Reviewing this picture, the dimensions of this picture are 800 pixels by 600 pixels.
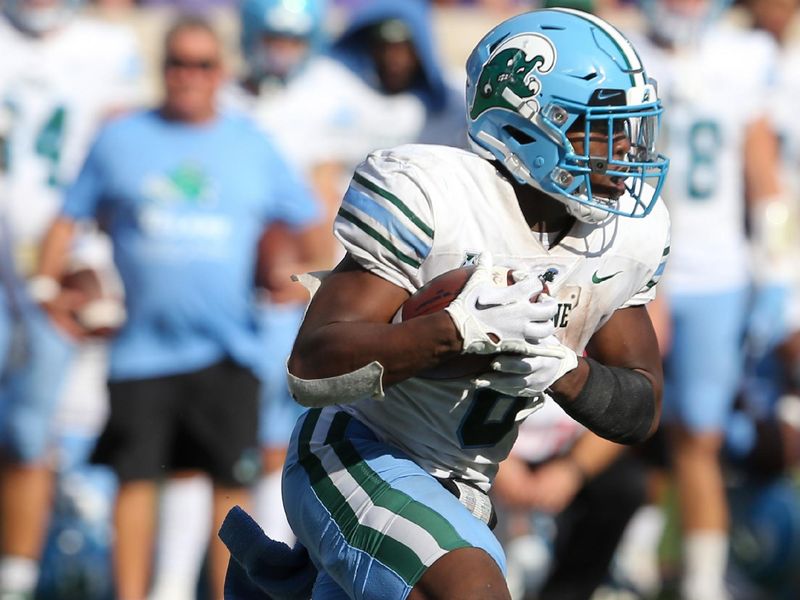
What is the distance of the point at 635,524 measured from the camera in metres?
7.05

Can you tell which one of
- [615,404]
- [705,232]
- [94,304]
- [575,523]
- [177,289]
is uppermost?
[615,404]

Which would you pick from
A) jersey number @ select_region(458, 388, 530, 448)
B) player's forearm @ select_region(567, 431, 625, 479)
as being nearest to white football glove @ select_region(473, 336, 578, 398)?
jersey number @ select_region(458, 388, 530, 448)

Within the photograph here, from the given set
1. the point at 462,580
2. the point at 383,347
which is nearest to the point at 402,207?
the point at 383,347

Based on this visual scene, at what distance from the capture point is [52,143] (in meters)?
6.45

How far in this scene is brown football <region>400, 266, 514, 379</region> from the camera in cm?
319

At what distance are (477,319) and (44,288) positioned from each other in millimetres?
3221

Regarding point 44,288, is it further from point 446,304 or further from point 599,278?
point 446,304

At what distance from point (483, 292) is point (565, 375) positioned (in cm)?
33

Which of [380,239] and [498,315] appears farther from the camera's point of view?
[380,239]

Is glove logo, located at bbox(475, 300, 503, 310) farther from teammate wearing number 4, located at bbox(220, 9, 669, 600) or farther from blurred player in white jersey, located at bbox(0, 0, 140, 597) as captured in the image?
blurred player in white jersey, located at bbox(0, 0, 140, 597)

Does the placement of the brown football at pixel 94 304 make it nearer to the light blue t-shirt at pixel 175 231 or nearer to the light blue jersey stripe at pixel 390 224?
the light blue t-shirt at pixel 175 231

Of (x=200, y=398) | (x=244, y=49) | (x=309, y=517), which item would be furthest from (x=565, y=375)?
(x=244, y=49)

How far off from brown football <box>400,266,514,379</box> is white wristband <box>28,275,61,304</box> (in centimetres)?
295

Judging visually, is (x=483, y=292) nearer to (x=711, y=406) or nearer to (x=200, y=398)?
(x=200, y=398)
